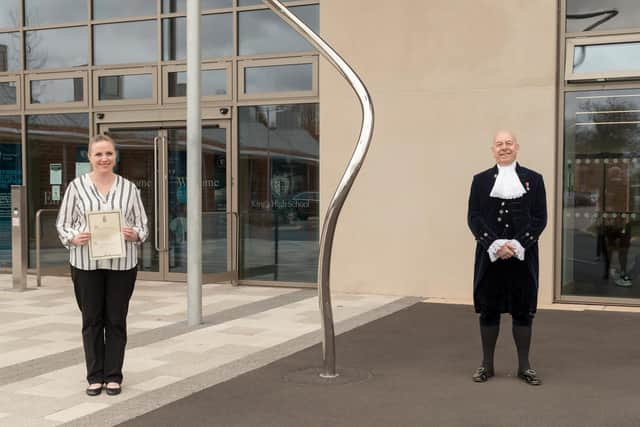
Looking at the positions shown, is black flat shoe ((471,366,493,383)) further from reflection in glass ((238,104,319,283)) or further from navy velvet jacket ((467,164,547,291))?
reflection in glass ((238,104,319,283))

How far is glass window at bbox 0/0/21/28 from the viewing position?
1148cm

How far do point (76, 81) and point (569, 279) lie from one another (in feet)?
23.5

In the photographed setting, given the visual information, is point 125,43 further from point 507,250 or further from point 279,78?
point 507,250

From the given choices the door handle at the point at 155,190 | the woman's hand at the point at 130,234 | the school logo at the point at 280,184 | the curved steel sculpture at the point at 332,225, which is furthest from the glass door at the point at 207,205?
the woman's hand at the point at 130,234

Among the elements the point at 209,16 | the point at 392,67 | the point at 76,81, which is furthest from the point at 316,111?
the point at 76,81

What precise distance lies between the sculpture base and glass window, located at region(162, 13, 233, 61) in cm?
593

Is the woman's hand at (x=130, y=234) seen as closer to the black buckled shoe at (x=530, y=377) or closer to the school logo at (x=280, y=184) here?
the black buckled shoe at (x=530, y=377)

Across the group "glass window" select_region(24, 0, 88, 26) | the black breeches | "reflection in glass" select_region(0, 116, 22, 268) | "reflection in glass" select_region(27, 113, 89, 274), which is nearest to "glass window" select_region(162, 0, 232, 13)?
"glass window" select_region(24, 0, 88, 26)

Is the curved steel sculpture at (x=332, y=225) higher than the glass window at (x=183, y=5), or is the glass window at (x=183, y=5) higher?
the glass window at (x=183, y=5)

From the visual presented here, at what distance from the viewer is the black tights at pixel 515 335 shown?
5055mm

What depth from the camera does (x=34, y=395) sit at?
485 cm

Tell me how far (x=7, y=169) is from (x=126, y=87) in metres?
2.43

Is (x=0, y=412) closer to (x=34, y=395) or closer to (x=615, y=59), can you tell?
(x=34, y=395)

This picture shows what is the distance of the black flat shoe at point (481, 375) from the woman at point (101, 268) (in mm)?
2249
